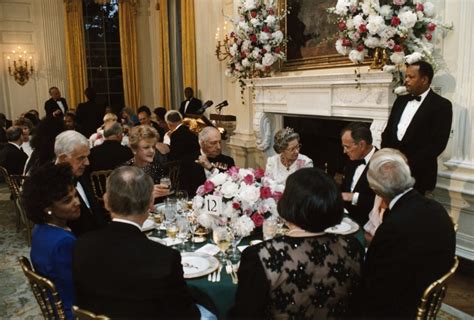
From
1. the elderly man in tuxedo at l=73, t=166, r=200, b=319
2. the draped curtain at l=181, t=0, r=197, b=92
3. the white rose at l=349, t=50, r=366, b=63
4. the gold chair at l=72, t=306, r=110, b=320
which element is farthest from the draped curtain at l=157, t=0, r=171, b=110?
the gold chair at l=72, t=306, r=110, b=320

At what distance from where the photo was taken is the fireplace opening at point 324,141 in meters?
5.66

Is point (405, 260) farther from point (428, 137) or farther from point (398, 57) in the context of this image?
point (398, 57)

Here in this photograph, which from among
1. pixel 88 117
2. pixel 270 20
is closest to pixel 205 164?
pixel 270 20

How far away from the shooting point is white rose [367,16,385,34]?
12.8 feet

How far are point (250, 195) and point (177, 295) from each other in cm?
91

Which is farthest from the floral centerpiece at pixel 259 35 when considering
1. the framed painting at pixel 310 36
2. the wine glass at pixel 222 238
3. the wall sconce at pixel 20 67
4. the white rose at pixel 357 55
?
the wall sconce at pixel 20 67

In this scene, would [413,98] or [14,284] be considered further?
[14,284]

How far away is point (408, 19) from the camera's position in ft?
12.5

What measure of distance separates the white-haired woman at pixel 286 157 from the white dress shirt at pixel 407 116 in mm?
864

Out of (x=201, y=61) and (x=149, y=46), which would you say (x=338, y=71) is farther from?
(x=149, y=46)

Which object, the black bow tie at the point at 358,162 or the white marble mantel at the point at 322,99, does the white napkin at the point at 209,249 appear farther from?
the white marble mantel at the point at 322,99

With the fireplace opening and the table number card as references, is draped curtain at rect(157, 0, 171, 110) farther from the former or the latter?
the table number card

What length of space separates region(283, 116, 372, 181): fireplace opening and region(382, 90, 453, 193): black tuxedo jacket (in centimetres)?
177

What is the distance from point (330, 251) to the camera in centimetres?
156
